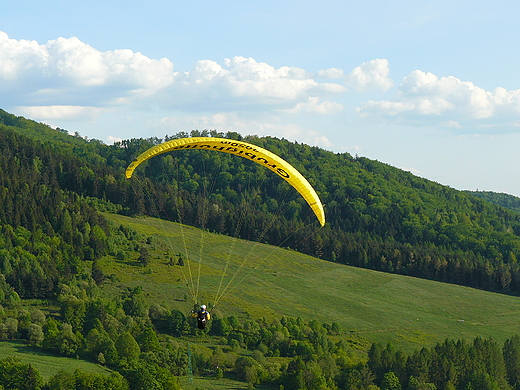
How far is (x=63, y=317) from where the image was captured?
3844 inches

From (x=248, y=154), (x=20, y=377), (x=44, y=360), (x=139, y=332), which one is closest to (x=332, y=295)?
(x=139, y=332)

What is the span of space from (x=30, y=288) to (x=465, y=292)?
10387 centimetres

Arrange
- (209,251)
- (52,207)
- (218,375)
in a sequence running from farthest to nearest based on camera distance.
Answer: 1. (209,251)
2. (52,207)
3. (218,375)

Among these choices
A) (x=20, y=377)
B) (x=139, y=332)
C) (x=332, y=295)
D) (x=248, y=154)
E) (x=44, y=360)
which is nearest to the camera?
(x=248, y=154)

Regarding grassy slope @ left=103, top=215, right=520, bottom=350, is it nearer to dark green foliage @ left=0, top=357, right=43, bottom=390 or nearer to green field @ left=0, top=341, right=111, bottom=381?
green field @ left=0, top=341, right=111, bottom=381

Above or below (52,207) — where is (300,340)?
below

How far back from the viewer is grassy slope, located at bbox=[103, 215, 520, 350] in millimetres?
116062

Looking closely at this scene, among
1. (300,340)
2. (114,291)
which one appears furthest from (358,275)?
(114,291)

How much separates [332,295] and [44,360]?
72.2 meters

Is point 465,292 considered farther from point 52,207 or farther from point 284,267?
point 52,207

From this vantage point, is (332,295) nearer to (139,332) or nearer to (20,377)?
(139,332)

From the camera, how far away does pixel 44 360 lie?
3150 inches

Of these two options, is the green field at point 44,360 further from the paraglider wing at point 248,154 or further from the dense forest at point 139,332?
the paraglider wing at point 248,154

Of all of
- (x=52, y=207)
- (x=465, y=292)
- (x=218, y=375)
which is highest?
(x=52, y=207)
